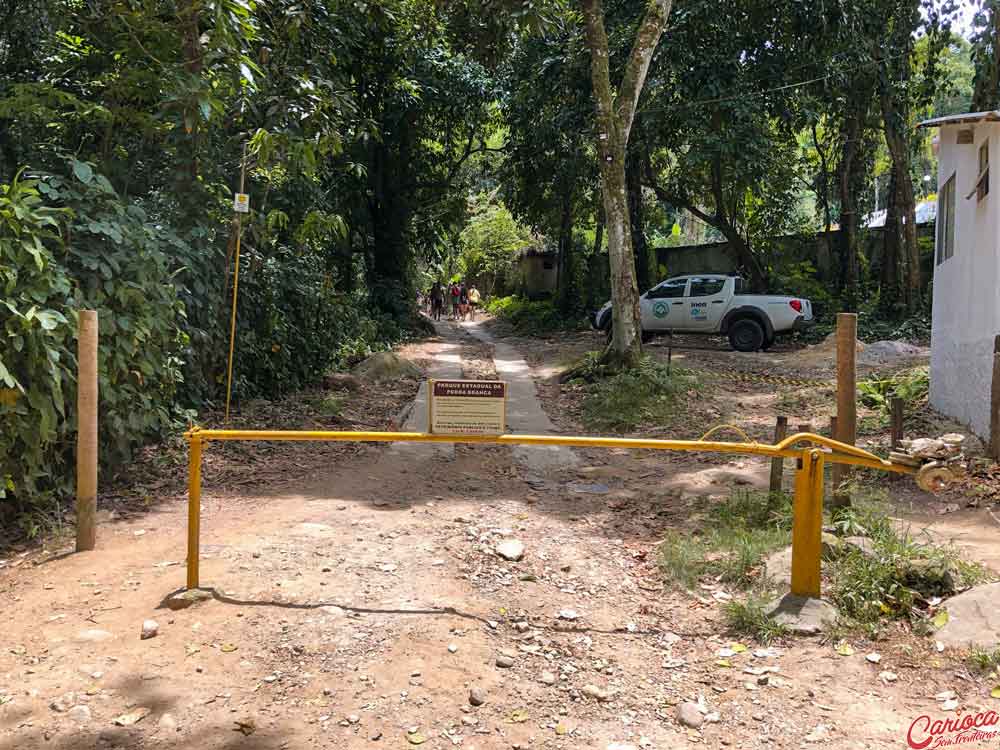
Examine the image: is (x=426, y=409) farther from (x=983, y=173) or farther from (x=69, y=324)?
(x=983, y=173)

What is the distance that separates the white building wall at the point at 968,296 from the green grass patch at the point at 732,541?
3.16 meters

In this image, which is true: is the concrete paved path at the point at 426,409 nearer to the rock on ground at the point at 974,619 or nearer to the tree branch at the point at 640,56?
the rock on ground at the point at 974,619

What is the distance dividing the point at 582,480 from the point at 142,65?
19.9 ft

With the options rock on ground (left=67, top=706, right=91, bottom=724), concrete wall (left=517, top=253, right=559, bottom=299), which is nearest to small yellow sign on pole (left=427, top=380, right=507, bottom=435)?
rock on ground (left=67, top=706, right=91, bottom=724)

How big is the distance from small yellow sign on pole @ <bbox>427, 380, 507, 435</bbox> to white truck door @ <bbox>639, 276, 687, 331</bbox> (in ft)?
49.9

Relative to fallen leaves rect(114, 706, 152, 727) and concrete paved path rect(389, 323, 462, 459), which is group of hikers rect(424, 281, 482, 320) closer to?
concrete paved path rect(389, 323, 462, 459)

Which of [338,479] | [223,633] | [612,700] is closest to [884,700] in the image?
[612,700]

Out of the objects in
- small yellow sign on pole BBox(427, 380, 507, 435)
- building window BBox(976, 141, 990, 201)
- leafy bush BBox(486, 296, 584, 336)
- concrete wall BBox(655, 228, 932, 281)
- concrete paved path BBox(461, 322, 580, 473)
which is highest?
concrete wall BBox(655, 228, 932, 281)

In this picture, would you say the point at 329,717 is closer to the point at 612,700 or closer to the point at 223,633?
the point at 223,633

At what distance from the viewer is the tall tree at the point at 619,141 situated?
1202 cm

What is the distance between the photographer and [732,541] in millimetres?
5434

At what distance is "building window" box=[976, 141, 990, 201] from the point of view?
813 cm

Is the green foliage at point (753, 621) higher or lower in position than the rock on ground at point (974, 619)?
lower

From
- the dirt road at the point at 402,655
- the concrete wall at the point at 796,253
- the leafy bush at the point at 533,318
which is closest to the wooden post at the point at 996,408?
the dirt road at the point at 402,655
